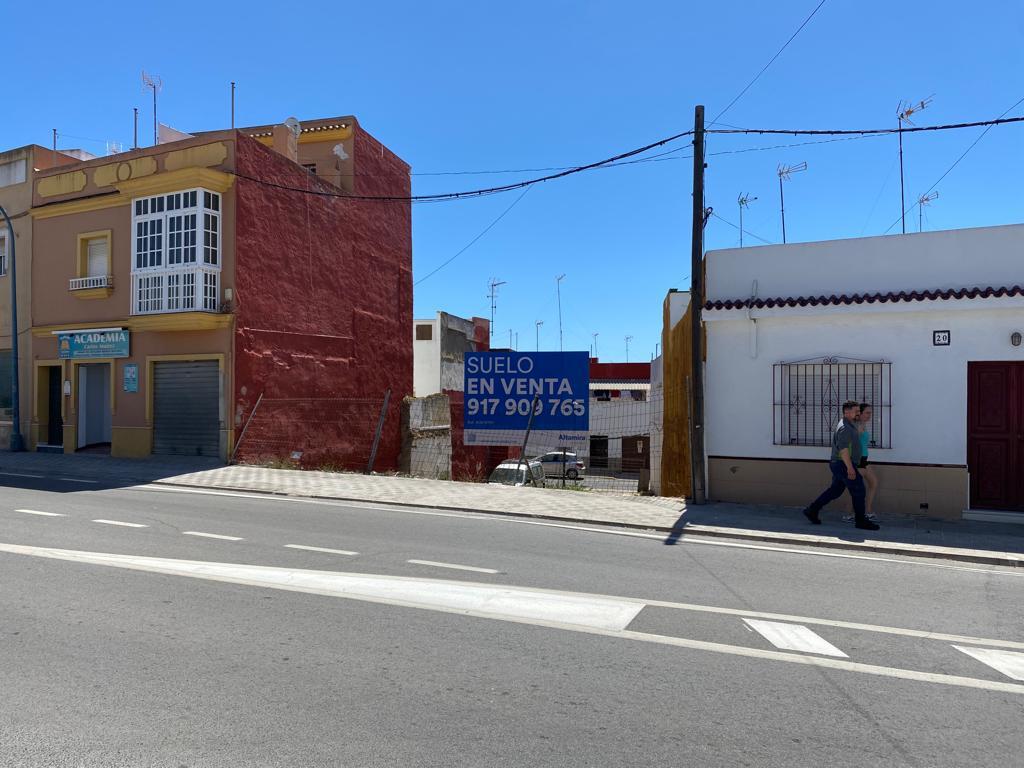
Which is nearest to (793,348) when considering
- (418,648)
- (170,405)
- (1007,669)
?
(1007,669)

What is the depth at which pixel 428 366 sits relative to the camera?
29.8 meters

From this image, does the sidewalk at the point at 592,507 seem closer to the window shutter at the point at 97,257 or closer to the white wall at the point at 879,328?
the white wall at the point at 879,328

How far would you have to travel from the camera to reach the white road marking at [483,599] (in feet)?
15.3

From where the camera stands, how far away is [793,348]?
38.1ft

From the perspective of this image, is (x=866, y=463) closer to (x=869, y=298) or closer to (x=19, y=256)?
(x=869, y=298)

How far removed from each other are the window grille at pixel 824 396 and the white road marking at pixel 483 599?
6.65 metres

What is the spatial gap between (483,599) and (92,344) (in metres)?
17.1

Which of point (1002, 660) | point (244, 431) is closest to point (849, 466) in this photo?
point (1002, 660)

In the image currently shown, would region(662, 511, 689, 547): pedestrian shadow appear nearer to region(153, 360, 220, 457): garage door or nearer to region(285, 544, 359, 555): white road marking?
region(285, 544, 359, 555): white road marking

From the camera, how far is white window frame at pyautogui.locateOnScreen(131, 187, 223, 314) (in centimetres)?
1738

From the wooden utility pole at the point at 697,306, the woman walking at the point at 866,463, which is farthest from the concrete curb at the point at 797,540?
the wooden utility pole at the point at 697,306

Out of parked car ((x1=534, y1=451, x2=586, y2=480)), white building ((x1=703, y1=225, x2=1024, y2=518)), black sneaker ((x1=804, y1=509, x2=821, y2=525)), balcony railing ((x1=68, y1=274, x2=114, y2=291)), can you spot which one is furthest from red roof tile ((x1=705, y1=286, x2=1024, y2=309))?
balcony railing ((x1=68, y1=274, x2=114, y2=291))

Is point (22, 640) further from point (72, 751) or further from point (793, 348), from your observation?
point (793, 348)

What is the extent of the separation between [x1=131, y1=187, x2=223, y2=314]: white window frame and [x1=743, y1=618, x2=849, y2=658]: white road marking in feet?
49.9
